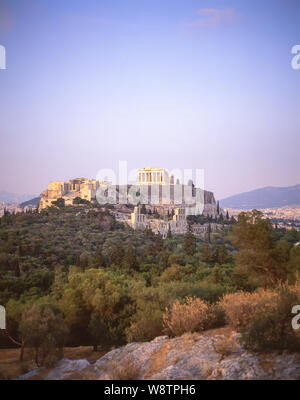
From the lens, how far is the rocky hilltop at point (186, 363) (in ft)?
12.8

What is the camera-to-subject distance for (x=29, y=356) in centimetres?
532

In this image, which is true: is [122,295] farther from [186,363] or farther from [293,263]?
[293,263]

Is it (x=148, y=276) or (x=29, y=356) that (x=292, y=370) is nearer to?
(x=29, y=356)

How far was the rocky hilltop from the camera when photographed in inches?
154

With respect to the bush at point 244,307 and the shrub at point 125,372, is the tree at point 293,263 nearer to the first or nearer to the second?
the bush at point 244,307

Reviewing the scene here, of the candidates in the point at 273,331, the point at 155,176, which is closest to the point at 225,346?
the point at 273,331

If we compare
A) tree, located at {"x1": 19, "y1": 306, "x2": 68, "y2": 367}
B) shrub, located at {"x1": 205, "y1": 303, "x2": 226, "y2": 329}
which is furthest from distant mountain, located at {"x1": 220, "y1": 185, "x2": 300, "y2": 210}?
tree, located at {"x1": 19, "y1": 306, "x2": 68, "y2": 367}

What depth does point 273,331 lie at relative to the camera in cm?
418

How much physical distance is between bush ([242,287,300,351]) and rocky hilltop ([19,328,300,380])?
9cm

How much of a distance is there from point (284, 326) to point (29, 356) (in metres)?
3.46

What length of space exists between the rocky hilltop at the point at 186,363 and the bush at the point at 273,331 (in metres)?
→ 0.09

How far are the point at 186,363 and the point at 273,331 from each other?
106 cm

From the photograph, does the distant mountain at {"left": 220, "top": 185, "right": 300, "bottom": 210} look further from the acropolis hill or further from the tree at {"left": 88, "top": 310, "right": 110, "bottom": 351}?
the acropolis hill
